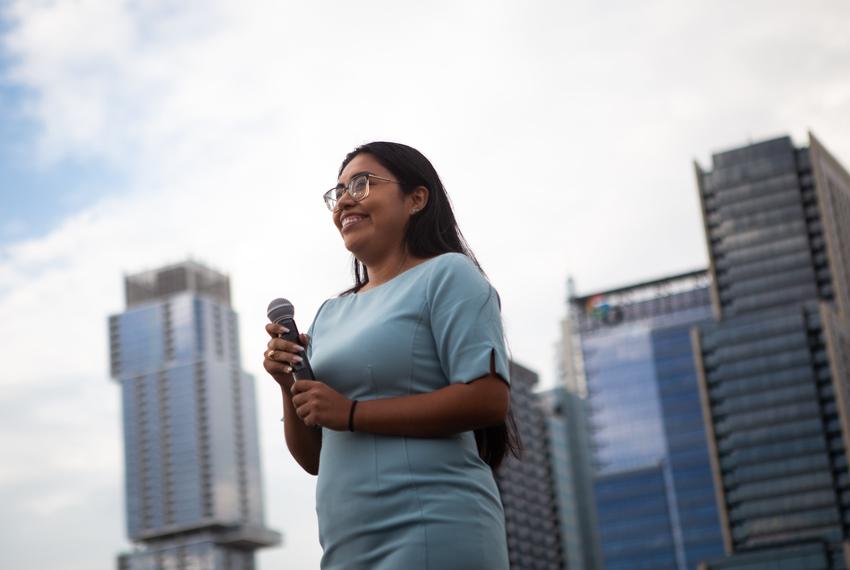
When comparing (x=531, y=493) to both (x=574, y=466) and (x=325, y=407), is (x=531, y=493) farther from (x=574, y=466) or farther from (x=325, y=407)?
(x=325, y=407)

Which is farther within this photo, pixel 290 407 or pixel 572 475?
pixel 572 475

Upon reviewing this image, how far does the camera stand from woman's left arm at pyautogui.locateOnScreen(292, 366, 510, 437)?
11.1ft

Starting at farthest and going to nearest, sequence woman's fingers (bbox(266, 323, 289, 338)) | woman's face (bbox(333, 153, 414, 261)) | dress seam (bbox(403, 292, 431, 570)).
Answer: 1. woman's face (bbox(333, 153, 414, 261))
2. woman's fingers (bbox(266, 323, 289, 338))
3. dress seam (bbox(403, 292, 431, 570))

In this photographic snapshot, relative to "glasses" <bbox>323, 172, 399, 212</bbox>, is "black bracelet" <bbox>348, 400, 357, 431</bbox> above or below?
below

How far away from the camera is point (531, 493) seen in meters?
163

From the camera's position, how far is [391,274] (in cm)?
387

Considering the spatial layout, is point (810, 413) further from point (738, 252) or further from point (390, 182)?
point (390, 182)

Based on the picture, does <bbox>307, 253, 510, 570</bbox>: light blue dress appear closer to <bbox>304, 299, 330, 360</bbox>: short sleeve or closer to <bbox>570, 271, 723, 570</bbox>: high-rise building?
<bbox>304, 299, 330, 360</bbox>: short sleeve

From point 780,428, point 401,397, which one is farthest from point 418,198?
point 780,428

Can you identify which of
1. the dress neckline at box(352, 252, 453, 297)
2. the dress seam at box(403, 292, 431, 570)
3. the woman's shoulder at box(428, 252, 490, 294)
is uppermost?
the dress neckline at box(352, 252, 453, 297)

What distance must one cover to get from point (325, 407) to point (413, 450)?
25 centimetres

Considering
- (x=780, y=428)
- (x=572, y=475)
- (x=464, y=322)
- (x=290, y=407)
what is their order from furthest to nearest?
(x=572, y=475) < (x=780, y=428) < (x=290, y=407) < (x=464, y=322)

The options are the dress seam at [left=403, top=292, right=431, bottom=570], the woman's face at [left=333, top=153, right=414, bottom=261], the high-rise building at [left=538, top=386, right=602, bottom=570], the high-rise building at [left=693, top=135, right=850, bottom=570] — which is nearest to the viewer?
the dress seam at [left=403, top=292, right=431, bottom=570]

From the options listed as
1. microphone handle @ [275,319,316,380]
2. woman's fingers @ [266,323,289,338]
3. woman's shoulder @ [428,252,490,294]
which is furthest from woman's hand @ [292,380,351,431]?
woman's shoulder @ [428,252,490,294]
